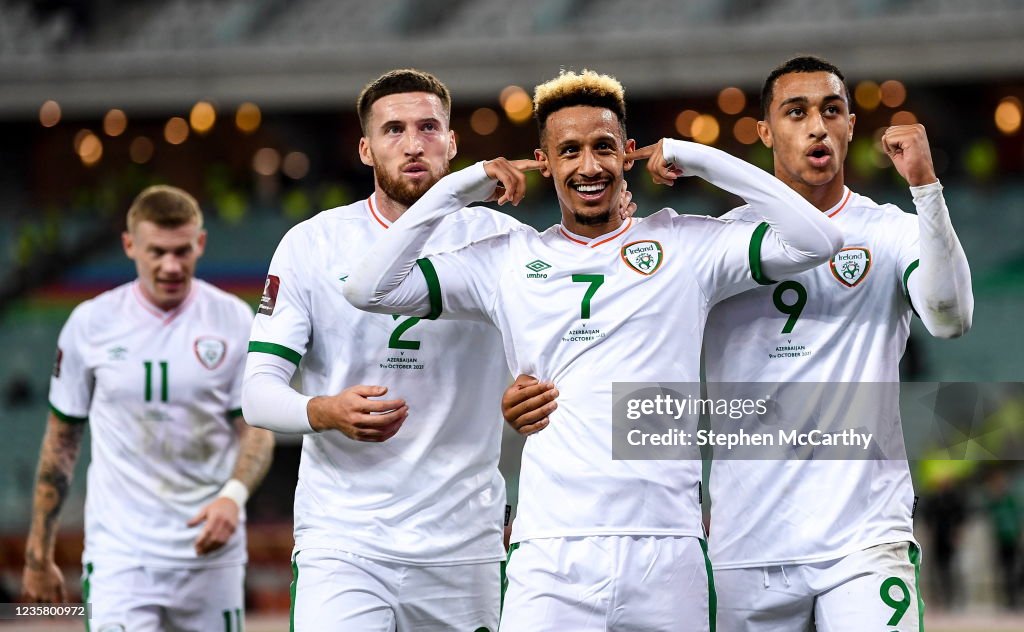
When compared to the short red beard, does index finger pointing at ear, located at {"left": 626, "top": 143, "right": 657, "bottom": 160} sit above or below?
below

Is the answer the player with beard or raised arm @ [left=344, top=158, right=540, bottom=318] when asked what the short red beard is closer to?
the player with beard

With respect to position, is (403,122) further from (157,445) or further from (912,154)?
(157,445)

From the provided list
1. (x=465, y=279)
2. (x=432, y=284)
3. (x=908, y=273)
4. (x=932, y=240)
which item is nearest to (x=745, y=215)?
(x=908, y=273)

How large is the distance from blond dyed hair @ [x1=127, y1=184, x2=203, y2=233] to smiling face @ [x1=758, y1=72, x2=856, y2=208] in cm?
324

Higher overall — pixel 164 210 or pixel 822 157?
pixel 164 210

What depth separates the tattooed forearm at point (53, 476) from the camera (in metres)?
6.89

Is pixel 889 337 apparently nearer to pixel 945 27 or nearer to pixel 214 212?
pixel 945 27

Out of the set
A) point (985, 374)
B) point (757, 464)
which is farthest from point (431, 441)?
point (985, 374)

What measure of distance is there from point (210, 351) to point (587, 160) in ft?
9.92

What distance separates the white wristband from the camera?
6.70 meters

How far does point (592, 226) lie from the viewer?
4738mm

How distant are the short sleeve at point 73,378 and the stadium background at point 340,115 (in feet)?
33.2

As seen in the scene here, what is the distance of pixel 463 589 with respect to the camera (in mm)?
5203
